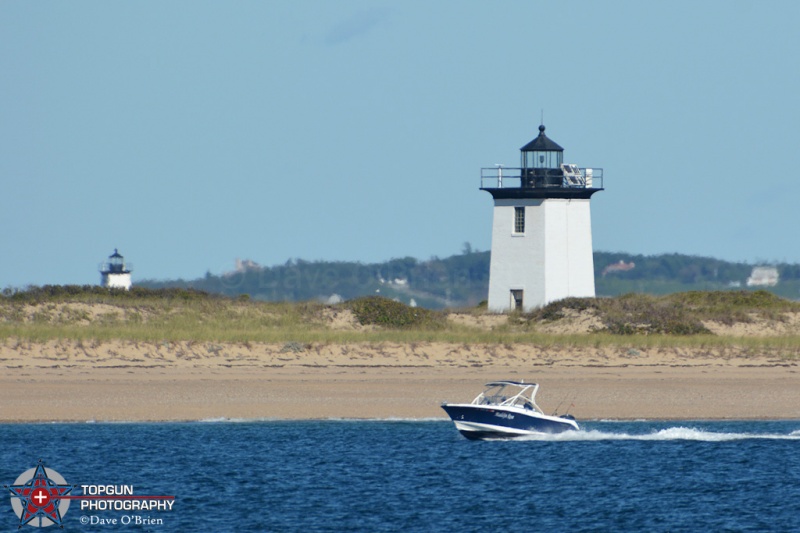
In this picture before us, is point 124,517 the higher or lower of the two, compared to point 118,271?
lower

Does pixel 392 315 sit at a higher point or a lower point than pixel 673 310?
lower

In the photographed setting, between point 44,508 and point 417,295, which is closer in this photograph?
point 44,508

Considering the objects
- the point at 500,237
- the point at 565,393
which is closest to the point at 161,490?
the point at 565,393

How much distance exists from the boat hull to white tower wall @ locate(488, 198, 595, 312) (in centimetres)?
1705

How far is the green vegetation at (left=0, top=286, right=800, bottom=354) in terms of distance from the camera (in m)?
38.2

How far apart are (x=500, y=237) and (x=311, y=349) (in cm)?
1206

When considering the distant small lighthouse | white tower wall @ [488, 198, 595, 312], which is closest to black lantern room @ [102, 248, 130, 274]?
the distant small lighthouse

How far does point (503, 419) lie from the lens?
96.2 ft

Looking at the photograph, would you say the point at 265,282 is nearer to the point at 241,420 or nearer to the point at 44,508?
the point at 241,420

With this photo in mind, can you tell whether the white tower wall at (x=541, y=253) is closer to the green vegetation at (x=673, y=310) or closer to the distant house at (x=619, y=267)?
the green vegetation at (x=673, y=310)

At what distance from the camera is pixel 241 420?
31.0 m
